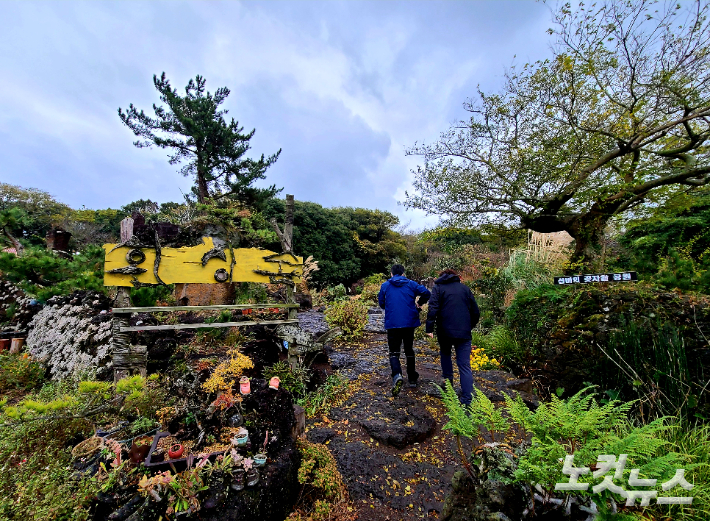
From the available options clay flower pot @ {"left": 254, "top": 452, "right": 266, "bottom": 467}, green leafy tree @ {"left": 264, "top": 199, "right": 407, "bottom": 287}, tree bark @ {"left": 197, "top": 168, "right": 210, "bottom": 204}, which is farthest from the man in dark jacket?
tree bark @ {"left": 197, "top": 168, "right": 210, "bottom": 204}

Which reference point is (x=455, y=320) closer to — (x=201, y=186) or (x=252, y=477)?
(x=252, y=477)

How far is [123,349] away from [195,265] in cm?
114

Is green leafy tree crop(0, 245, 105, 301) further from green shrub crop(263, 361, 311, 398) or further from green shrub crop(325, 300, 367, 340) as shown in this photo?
green shrub crop(325, 300, 367, 340)

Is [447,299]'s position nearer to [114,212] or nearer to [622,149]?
[622,149]

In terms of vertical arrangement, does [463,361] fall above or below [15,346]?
below

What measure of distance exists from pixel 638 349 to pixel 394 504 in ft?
8.93

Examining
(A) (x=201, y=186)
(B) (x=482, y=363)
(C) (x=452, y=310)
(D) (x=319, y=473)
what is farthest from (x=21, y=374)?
(A) (x=201, y=186)

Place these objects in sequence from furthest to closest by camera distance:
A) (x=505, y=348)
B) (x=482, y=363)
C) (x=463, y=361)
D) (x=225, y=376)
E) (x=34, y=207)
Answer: (x=34, y=207)
(x=505, y=348)
(x=482, y=363)
(x=463, y=361)
(x=225, y=376)

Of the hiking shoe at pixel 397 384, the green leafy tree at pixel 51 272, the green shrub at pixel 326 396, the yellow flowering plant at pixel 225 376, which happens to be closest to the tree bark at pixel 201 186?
the green leafy tree at pixel 51 272

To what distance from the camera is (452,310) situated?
3371 mm

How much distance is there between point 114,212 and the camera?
18688mm

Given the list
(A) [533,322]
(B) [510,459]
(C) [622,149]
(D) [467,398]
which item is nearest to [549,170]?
(C) [622,149]

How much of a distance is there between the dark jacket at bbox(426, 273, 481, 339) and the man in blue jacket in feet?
0.65

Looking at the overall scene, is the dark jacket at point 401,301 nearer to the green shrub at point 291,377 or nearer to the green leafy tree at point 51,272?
the green shrub at point 291,377
